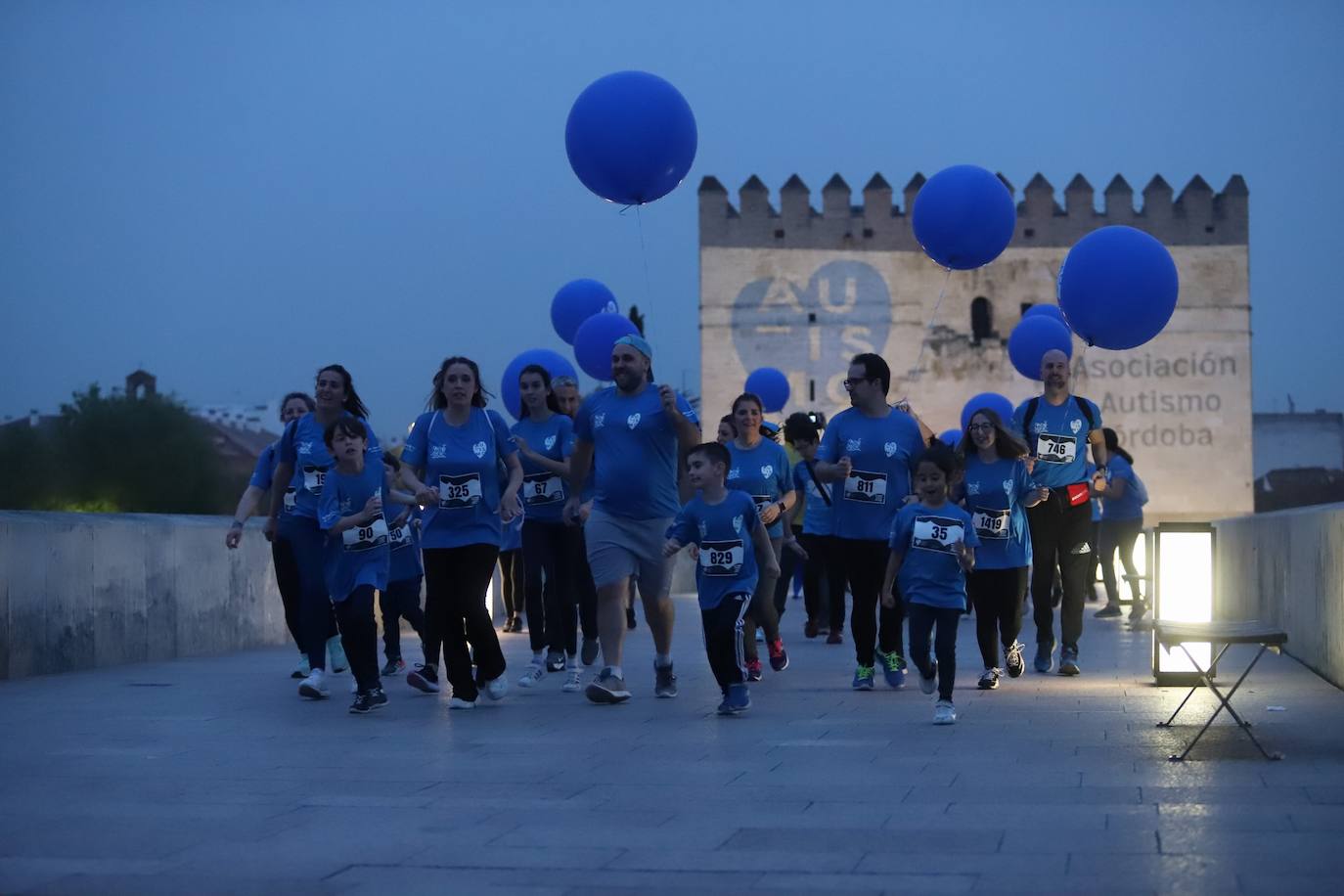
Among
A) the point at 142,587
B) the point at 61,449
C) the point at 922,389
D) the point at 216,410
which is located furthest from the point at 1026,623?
the point at 216,410

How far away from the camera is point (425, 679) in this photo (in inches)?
412

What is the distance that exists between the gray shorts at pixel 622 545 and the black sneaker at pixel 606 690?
47 cm

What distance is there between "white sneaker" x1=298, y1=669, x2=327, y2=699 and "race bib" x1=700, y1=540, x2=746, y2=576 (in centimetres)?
220

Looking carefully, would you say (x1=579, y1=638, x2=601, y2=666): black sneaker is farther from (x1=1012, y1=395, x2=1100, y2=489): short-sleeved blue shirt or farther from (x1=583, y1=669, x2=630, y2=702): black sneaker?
(x1=1012, y1=395, x2=1100, y2=489): short-sleeved blue shirt

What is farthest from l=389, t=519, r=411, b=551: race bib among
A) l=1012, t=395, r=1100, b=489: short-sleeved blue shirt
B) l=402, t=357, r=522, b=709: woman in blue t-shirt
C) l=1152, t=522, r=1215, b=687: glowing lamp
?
l=1152, t=522, r=1215, b=687: glowing lamp

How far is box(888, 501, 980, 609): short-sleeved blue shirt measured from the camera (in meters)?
9.17

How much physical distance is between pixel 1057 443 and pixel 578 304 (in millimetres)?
6867

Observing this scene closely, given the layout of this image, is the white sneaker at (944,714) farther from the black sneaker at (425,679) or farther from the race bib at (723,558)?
the black sneaker at (425,679)

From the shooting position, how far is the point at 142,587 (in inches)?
520

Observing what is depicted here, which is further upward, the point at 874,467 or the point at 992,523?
the point at 874,467

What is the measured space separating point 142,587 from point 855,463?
526 cm

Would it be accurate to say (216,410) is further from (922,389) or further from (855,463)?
(855,463)

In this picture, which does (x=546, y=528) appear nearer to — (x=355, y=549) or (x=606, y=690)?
(x=606, y=690)

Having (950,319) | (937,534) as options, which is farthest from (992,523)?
(950,319)
